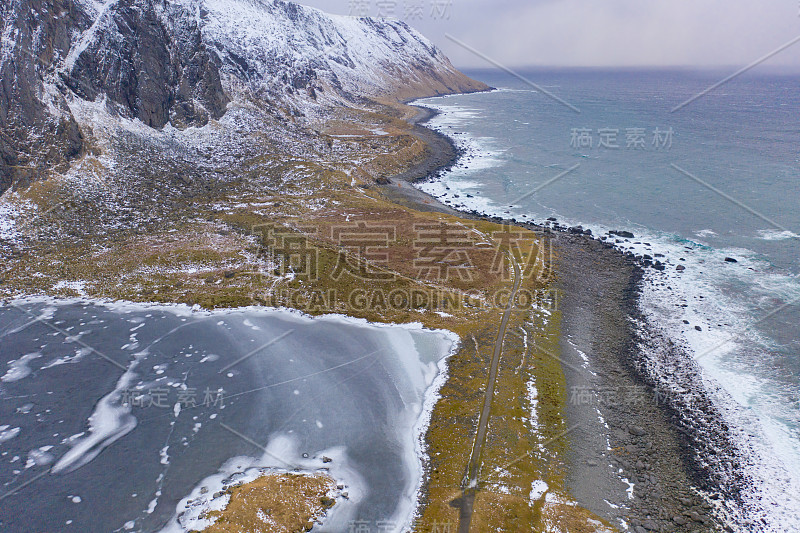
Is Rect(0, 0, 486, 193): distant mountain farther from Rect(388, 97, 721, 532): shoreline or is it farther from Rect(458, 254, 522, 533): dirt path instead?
Rect(388, 97, 721, 532): shoreline

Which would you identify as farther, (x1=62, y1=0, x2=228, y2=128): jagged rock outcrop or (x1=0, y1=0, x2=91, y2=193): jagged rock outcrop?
(x1=62, y1=0, x2=228, y2=128): jagged rock outcrop

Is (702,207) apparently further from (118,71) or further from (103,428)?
(118,71)

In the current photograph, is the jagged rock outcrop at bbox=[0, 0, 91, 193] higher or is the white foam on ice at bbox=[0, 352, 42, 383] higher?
the jagged rock outcrop at bbox=[0, 0, 91, 193]

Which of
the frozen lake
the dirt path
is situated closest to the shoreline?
the dirt path

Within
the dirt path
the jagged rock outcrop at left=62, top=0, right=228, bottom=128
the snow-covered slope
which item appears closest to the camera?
the dirt path

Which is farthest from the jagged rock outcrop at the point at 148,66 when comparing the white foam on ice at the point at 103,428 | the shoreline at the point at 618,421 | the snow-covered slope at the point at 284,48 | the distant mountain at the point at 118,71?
the shoreline at the point at 618,421

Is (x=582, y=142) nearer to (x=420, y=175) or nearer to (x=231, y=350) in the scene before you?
(x=420, y=175)

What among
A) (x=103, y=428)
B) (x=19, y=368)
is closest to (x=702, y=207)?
(x=103, y=428)
